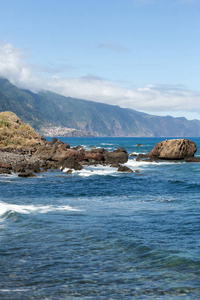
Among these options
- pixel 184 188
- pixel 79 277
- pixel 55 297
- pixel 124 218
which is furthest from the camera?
pixel 184 188

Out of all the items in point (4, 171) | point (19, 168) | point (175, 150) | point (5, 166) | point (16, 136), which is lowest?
point (4, 171)

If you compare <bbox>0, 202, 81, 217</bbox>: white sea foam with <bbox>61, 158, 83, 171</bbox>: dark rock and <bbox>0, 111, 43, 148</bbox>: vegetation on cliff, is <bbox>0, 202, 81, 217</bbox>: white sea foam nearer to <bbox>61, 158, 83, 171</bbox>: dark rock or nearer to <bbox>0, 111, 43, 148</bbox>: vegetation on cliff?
<bbox>61, 158, 83, 171</bbox>: dark rock

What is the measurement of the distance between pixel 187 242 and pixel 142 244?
2.21 meters

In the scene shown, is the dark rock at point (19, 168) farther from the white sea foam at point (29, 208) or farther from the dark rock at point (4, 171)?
the white sea foam at point (29, 208)

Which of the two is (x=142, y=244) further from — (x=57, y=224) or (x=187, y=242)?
(x=57, y=224)

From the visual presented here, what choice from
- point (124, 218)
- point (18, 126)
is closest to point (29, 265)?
point (124, 218)

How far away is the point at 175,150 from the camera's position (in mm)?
75812

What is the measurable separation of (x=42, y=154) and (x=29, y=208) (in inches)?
1475

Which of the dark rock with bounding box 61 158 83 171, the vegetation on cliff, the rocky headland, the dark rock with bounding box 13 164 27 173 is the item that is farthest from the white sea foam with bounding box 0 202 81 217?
the vegetation on cliff

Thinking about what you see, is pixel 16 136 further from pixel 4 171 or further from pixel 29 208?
pixel 29 208

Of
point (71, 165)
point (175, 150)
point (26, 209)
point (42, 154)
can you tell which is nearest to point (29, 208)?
point (26, 209)

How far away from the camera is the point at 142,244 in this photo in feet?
50.8

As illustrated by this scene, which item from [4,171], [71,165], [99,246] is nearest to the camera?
[99,246]

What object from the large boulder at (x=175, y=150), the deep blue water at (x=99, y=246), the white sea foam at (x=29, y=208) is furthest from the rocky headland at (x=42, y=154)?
the deep blue water at (x=99, y=246)
